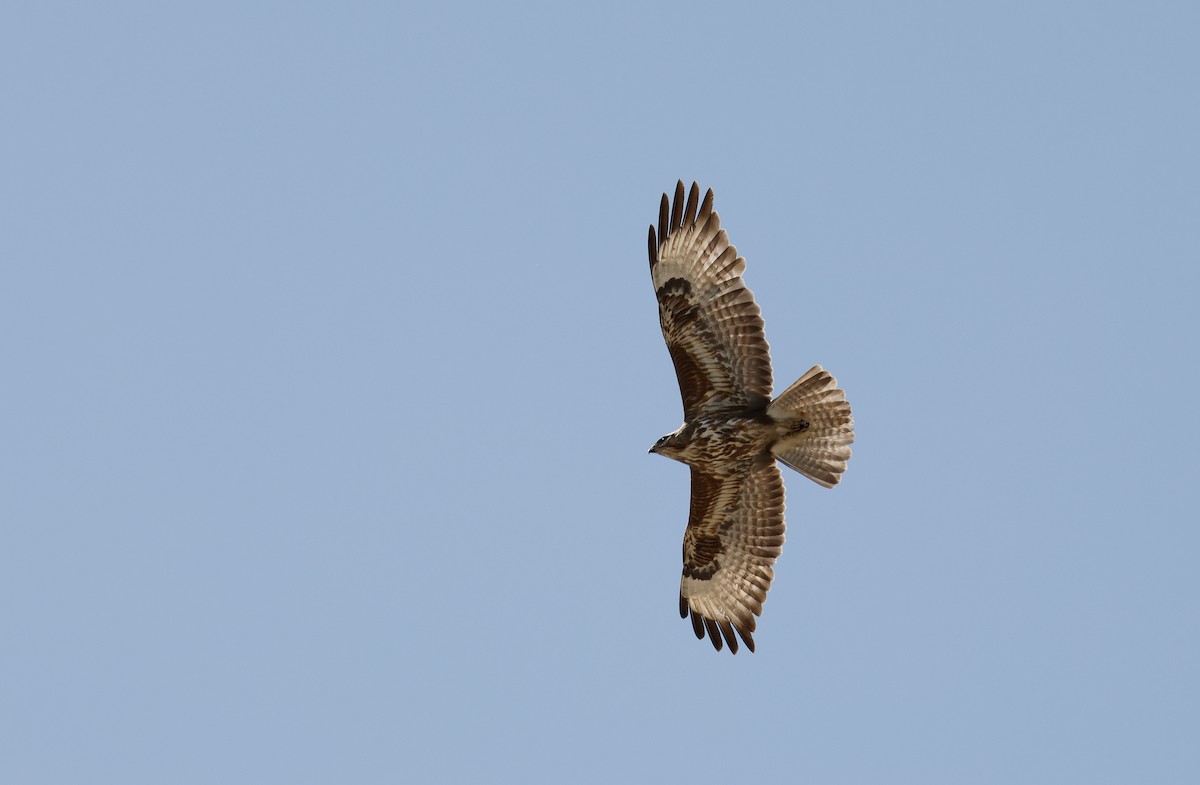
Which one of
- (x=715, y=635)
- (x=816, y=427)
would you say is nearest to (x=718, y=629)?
(x=715, y=635)

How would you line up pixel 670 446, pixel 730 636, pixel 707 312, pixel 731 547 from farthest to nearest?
pixel 730 636, pixel 731 547, pixel 670 446, pixel 707 312

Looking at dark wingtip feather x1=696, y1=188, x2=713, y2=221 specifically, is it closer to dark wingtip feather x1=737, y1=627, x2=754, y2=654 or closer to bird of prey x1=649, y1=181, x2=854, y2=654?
bird of prey x1=649, y1=181, x2=854, y2=654

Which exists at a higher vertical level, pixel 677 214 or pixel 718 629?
pixel 677 214

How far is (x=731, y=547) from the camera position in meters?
14.2

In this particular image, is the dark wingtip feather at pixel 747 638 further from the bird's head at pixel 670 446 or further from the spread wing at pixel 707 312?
the spread wing at pixel 707 312

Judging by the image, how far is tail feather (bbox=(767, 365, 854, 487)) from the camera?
12875mm

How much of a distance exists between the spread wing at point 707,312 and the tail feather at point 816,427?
23 cm

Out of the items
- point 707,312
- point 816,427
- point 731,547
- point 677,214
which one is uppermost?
point 677,214

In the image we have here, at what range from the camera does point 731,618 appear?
14281 mm

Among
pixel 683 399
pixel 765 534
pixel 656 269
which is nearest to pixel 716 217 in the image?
pixel 656 269

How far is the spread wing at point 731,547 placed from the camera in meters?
13.8

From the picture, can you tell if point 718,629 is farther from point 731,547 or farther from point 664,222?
point 664,222

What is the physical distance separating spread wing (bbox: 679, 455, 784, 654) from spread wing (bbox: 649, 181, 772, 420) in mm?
818

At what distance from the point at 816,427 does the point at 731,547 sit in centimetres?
159
